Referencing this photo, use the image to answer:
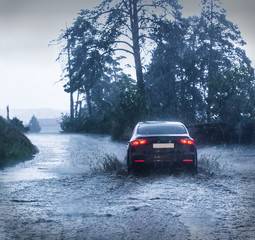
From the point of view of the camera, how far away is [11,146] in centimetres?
1922

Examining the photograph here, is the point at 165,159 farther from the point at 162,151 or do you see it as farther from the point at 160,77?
the point at 160,77

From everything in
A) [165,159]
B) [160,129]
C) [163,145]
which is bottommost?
[165,159]

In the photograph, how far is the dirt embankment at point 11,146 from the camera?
17.4 metres

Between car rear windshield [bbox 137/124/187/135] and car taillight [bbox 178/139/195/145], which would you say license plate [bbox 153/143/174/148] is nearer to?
car taillight [bbox 178/139/195/145]

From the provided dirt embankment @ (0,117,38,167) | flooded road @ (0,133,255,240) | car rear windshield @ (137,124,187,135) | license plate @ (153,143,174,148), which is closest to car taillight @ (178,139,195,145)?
license plate @ (153,143,174,148)

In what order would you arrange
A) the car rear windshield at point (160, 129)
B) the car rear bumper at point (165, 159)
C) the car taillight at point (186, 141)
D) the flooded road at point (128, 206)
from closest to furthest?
the flooded road at point (128, 206) < the car rear bumper at point (165, 159) < the car taillight at point (186, 141) < the car rear windshield at point (160, 129)

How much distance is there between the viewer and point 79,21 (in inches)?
1420

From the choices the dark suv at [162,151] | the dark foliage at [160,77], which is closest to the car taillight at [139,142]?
the dark suv at [162,151]

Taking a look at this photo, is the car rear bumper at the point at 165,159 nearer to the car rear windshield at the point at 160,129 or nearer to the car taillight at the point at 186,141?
the car taillight at the point at 186,141

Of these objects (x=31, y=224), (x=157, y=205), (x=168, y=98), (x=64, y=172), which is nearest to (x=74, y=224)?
→ (x=31, y=224)

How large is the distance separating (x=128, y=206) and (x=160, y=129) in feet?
17.5

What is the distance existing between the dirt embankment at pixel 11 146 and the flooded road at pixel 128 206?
166 inches

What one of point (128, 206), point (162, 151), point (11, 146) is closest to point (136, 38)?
point (11, 146)

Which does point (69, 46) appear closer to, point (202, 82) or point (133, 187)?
point (202, 82)
